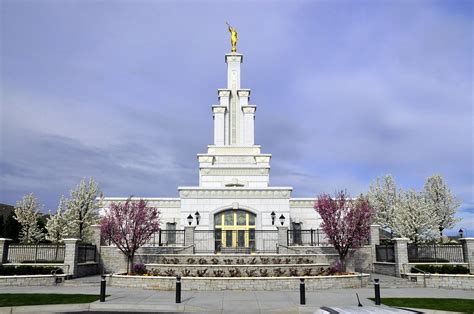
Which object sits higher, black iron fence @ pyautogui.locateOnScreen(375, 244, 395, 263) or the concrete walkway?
black iron fence @ pyautogui.locateOnScreen(375, 244, 395, 263)

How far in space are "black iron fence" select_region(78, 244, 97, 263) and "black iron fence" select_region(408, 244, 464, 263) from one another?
71.5 ft

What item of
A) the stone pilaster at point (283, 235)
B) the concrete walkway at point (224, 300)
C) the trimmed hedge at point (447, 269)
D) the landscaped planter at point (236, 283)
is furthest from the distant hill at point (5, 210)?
the trimmed hedge at point (447, 269)

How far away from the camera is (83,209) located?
144 ft

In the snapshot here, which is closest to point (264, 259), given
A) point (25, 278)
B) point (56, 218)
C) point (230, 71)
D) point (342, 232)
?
point (342, 232)

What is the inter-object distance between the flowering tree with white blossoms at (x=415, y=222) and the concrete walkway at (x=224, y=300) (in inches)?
838

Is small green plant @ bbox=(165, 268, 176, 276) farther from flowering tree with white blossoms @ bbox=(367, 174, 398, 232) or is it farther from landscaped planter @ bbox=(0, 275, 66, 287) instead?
flowering tree with white blossoms @ bbox=(367, 174, 398, 232)

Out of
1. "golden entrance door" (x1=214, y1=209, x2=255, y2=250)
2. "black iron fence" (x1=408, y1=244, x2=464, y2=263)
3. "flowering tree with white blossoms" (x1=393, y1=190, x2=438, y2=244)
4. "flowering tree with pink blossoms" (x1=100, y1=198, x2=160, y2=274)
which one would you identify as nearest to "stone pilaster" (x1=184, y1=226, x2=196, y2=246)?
"flowering tree with pink blossoms" (x1=100, y1=198, x2=160, y2=274)

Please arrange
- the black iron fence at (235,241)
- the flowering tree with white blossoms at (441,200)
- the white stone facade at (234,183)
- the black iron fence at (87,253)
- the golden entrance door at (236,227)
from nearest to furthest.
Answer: the black iron fence at (87,253), the black iron fence at (235,241), the golden entrance door at (236,227), the white stone facade at (234,183), the flowering tree with white blossoms at (441,200)

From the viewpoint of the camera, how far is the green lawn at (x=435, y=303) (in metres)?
14.1

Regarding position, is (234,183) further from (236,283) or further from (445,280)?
(445,280)

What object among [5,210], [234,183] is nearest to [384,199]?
[234,183]

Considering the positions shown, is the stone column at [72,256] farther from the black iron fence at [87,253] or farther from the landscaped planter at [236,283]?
the landscaped planter at [236,283]

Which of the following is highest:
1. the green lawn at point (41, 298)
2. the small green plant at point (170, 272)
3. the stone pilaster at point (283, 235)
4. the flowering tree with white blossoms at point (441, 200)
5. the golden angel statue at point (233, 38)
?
the golden angel statue at point (233, 38)

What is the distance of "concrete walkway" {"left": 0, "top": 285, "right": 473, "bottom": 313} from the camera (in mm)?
14164
